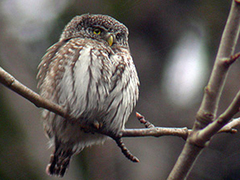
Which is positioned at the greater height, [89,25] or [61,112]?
[89,25]

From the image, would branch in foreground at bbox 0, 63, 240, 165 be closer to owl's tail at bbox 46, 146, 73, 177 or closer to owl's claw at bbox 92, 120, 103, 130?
owl's claw at bbox 92, 120, 103, 130

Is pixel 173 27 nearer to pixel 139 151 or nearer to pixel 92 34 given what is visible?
pixel 139 151

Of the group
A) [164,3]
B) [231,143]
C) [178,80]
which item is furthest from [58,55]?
[164,3]

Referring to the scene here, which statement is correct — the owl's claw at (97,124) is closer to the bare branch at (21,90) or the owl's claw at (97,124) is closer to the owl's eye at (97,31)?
the bare branch at (21,90)

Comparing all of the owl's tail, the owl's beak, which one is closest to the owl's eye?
the owl's beak

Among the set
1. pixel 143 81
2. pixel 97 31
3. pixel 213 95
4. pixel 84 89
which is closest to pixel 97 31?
pixel 97 31

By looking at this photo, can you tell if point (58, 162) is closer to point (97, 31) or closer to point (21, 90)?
point (97, 31)
